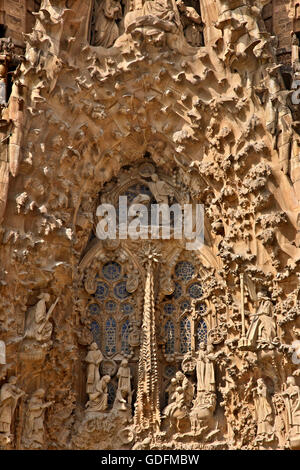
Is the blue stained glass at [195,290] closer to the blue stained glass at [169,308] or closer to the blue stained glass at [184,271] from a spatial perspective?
the blue stained glass at [184,271]

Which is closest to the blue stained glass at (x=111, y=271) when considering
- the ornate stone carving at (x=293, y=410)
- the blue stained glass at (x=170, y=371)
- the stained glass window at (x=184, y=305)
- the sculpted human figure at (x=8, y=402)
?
the stained glass window at (x=184, y=305)

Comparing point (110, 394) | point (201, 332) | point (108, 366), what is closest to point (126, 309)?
point (108, 366)

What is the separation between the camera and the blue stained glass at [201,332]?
15.6m

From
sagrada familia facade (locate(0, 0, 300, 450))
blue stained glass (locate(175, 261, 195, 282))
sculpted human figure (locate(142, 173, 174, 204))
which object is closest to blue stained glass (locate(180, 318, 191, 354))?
sagrada familia facade (locate(0, 0, 300, 450))

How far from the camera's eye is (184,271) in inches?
627

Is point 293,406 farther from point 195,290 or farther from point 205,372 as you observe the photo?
point 195,290

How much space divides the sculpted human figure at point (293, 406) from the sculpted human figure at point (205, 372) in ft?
4.09

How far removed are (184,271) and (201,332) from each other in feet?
2.98

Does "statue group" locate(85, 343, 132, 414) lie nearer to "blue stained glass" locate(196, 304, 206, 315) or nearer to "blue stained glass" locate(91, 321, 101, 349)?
"blue stained glass" locate(91, 321, 101, 349)

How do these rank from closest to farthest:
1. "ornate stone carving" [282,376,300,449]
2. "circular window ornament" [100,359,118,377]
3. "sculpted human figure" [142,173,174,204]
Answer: "ornate stone carving" [282,376,300,449]
"circular window ornament" [100,359,118,377]
"sculpted human figure" [142,173,174,204]

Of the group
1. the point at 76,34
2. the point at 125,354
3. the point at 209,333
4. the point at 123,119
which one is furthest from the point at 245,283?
the point at 76,34

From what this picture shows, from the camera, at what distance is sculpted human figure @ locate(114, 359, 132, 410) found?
49.9ft

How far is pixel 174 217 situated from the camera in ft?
53.0

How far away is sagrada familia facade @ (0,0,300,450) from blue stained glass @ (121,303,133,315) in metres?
0.02
